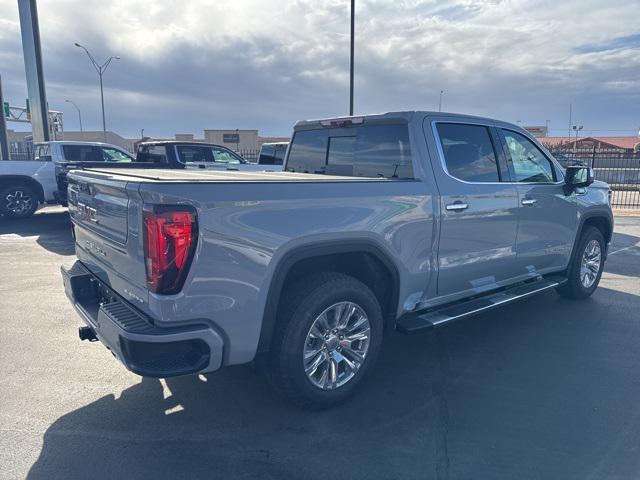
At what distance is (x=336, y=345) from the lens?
3.34m

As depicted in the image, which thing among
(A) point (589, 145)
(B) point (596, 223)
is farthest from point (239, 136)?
(B) point (596, 223)

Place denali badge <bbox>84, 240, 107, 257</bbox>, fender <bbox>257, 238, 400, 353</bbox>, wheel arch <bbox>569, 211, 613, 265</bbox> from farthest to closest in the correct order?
wheel arch <bbox>569, 211, 613, 265</bbox>
denali badge <bbox>84, 240, 107, 257</bbox>
fender <bbox>257, 238, 400, 353</bbox>

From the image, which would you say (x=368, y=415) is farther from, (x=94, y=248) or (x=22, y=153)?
(x=22, y=153)

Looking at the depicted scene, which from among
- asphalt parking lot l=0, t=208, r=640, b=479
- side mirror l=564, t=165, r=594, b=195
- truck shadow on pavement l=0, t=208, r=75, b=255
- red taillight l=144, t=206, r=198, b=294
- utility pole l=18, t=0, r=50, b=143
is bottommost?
truck shadow on pavement l=0, t=208, r=75, b=255

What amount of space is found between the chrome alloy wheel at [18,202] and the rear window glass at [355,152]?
9783 millimetres

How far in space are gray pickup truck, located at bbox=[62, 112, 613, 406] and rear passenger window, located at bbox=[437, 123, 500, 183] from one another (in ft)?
0.05

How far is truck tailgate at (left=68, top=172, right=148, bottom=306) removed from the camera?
2.67 m

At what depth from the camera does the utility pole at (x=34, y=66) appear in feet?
63.4

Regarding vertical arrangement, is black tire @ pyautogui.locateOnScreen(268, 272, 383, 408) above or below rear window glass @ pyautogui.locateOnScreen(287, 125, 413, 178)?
below

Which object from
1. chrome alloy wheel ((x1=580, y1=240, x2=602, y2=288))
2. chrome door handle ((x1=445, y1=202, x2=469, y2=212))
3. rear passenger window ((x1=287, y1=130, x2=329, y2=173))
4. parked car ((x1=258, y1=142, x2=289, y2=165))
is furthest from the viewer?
parked car ((x1=258, y1=142, x2=289, y2=165))

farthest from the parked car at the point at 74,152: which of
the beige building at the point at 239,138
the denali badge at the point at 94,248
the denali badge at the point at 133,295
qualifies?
the beige building at the point at 239,138

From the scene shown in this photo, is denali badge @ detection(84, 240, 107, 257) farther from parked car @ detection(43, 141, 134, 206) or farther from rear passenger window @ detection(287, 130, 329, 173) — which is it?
parked car @ detection(43, 141, 134, 206)

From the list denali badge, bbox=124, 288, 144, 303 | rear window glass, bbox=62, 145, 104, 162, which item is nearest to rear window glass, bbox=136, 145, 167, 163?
rear window glass, bbox=62, 145, 104, 162

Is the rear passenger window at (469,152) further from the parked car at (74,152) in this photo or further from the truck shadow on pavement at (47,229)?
the parked car at (74,152)
